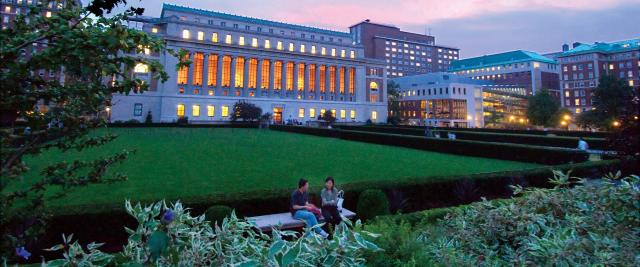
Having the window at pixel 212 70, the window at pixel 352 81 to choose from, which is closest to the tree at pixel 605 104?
the window at pixel 352 81

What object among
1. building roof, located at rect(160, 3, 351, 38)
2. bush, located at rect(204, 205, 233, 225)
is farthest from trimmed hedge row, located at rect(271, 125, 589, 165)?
building roof, located at rect(160, 3, 351, 38)

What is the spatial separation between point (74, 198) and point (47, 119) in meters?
8.96

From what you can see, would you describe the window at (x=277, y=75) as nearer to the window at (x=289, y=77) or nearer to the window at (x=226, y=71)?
the window at (x=289, y=77)

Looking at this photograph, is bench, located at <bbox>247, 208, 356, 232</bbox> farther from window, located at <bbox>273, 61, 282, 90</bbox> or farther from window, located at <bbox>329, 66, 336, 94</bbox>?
window, located at <bbox>329, 66, 336, 94</bbox>

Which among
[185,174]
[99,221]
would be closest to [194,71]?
[185,174]

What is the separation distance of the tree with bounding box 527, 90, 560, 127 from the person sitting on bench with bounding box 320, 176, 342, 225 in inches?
2656

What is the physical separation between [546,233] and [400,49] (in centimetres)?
17741

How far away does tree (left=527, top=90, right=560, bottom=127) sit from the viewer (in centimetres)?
6181

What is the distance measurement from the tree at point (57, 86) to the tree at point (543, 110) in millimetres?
73094

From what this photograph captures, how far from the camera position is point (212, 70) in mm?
73438

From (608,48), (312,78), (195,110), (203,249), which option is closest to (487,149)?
(203,249)

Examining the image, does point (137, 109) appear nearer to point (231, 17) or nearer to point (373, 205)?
point (231, 17)

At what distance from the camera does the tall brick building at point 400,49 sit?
163m

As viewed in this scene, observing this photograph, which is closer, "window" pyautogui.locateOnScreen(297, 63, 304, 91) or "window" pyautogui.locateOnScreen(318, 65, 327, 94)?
"window" pyautogui.locateOnScreen(297, 63, 304, 91)
